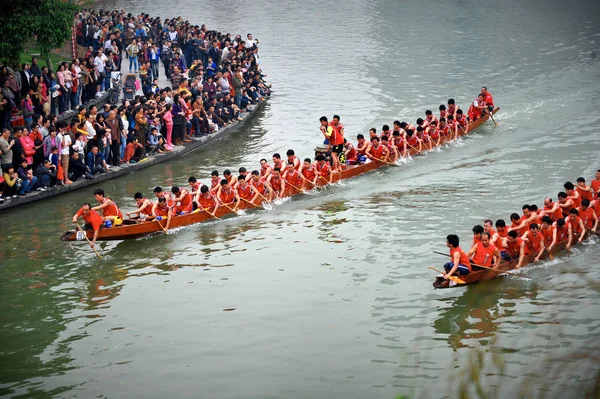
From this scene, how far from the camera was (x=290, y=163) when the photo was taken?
22219 millimetres

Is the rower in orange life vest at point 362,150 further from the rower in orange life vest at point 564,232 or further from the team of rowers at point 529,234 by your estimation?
the rower in orange life vest at point 564,232

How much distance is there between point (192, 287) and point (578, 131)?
16511 mm

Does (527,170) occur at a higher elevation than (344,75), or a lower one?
lower

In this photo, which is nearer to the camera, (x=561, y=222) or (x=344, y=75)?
(x=561, y=222)

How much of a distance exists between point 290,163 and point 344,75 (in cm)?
1685

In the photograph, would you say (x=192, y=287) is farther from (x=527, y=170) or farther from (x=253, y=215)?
(x=527, y=170)

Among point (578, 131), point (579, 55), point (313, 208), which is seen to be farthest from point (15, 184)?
point (579, 55)

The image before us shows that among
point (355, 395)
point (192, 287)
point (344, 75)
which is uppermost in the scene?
point (344, 75)

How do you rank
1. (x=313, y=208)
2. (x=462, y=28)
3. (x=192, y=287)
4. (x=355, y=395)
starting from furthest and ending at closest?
(x=462, y=28) < (x=313, y=208) < (x=192, y=287) < (x=355, y=395)

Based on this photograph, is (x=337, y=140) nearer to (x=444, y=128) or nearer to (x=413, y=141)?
(x=413, y=141)

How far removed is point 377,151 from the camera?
24.3m

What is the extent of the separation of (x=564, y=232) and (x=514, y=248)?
1561mm

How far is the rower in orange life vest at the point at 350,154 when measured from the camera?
2420 centimetres

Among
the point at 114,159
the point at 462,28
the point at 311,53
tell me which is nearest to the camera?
the point at 114,159
